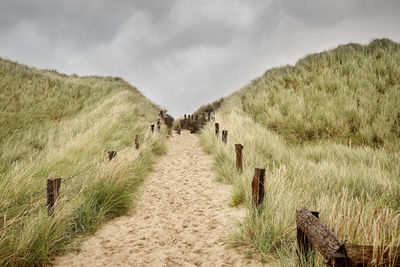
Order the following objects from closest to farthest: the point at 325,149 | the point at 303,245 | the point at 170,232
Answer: the point at 303,245, the point at 170,232, the point at 325,149

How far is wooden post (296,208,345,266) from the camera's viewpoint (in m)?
1.62

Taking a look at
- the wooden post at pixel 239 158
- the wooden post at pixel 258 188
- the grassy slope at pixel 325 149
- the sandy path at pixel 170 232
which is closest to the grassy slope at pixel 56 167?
the sandy path at pixel 170 232

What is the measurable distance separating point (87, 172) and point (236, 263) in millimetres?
3518

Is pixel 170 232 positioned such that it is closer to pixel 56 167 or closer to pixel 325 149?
pixel 56 167

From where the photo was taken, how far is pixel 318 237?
73.1 inches

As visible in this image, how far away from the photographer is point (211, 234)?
3.96 meters

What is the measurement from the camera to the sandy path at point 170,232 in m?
3.26

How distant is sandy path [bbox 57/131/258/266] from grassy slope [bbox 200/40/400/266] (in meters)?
0.44

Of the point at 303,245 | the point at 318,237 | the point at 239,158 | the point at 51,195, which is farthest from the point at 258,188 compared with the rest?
the point at 51,195

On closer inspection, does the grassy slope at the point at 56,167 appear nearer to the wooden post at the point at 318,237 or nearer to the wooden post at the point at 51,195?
the wooden post at the point at 51,195

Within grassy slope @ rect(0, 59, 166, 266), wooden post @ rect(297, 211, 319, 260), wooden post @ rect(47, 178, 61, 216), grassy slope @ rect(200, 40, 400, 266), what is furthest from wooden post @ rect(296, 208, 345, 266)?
wooden post @ rect(47, 178, 61, 216)

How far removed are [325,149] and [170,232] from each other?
19.2ft

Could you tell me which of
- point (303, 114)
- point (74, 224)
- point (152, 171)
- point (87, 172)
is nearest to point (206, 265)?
point (74, 224)

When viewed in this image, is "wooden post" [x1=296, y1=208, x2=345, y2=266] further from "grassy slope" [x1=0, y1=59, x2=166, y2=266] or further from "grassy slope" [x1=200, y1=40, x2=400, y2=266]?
"grassy slope" [x1=0, y1=59, x2=166, y2=266]
